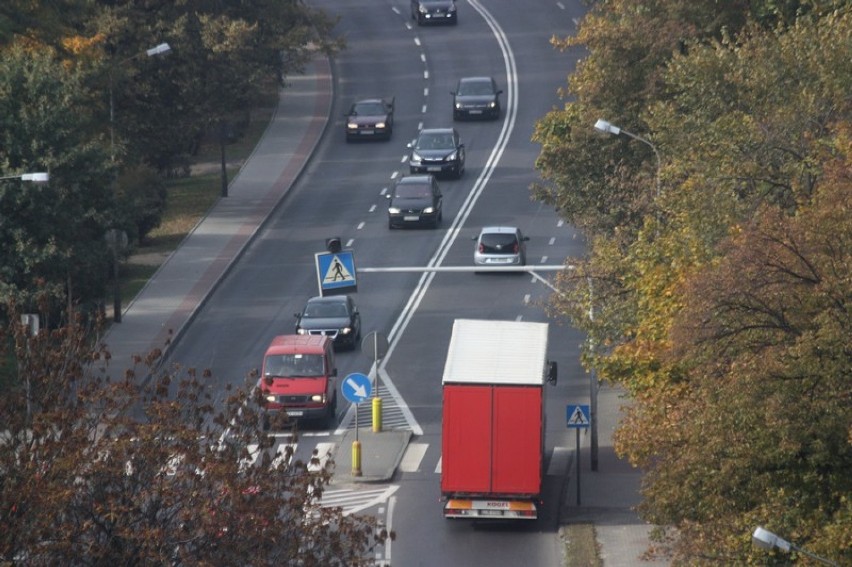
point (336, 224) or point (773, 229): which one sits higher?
point (773, 229)

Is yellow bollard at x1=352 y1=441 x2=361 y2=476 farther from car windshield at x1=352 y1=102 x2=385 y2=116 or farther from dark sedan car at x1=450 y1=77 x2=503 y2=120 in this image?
dark sedan car at x1=450 y1=77 x2=503 y2=120

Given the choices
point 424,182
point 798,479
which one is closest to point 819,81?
point 798,479

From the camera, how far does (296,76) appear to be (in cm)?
7938

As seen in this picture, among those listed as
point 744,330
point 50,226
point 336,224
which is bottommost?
point 336,224

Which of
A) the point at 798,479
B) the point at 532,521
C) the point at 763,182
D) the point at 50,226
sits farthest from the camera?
the point at 50,226

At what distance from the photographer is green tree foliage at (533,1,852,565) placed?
20.8 meters

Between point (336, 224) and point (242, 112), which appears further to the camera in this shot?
point (242, 112)

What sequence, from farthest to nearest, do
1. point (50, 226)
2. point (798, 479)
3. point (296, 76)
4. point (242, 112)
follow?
point (296, 76) < point (242, 112) < point (50, 226) < point (798, 479)

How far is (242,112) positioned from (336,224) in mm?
11369

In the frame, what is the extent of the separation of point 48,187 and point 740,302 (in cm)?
2378

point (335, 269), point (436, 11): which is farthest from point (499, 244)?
point (436, 11)

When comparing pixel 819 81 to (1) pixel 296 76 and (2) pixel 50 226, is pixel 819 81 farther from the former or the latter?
(1) pixel 296 76

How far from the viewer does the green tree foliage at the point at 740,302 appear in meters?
20.8

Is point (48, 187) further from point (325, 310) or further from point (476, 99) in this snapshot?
point (476, 99)
